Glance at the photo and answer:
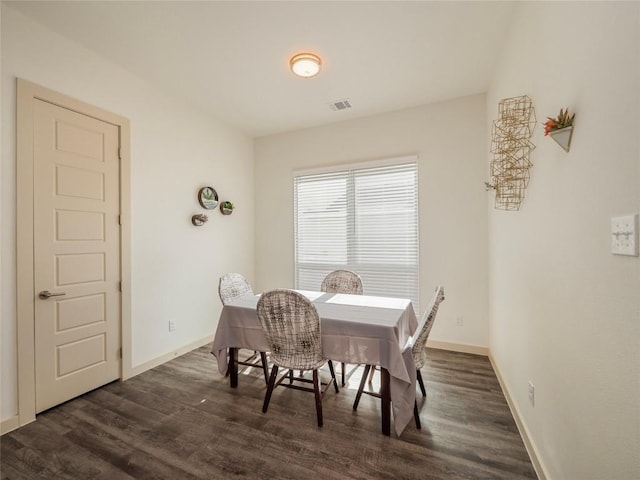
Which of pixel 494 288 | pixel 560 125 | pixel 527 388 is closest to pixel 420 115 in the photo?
pixel 494 288

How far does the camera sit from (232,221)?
4.06 meters

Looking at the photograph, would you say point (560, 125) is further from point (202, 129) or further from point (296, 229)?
point (202, 129)

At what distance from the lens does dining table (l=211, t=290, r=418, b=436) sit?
73.1 inches

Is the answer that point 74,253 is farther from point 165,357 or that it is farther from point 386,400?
point 386,400

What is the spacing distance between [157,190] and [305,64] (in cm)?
201

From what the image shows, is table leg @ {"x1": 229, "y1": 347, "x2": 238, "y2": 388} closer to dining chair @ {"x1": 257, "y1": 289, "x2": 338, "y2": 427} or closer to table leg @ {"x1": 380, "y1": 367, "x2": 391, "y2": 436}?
dining chair @ {"x1": 257, "y1": 289, "x2": 338, "y2": 427}

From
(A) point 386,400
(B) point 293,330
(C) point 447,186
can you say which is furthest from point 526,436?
(C) point 447,186

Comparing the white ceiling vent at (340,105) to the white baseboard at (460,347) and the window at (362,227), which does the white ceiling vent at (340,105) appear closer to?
the window at (362,227)

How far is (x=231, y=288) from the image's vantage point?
2760 millimetres

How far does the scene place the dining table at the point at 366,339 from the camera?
6.09 ft

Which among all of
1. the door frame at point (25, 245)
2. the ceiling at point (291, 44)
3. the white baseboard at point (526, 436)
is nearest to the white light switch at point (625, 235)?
the white baseboard at point (526, 436)

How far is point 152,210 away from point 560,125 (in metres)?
3.33

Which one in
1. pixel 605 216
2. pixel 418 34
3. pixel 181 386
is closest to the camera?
pixel 605 216

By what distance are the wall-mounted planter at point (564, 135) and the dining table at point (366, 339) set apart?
1327 mm
